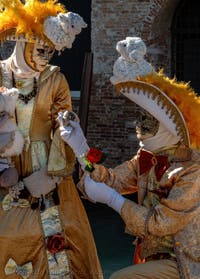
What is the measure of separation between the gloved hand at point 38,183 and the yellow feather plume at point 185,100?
1.03m

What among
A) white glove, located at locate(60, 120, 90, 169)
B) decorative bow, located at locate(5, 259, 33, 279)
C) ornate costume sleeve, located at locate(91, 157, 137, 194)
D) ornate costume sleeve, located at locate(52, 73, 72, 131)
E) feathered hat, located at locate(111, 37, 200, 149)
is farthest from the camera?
ornate costume sleeve, located at locate(52, 73, 72, 131)

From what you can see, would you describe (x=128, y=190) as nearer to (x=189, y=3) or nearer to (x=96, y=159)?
(x=96, y=159)

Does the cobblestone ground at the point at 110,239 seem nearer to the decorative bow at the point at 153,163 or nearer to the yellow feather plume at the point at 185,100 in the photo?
the decorative bow at the point at 153,163

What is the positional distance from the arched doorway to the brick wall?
0.13 metres

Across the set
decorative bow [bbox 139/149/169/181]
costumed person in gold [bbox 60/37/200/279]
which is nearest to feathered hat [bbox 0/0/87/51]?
costumed person in gold [bbox 60/37/200/279]

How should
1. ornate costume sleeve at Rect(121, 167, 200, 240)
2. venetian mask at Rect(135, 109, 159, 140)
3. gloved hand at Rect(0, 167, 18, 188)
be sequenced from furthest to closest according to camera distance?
gloved hand at Rect(0, 167, 18, 188), venetian mask at Rect(135, 109, 159, 140), ornate costume sleeve at Rect(121, 167, 200, 240)

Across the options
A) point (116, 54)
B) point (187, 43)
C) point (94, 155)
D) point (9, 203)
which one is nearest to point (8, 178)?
point (9, 203)

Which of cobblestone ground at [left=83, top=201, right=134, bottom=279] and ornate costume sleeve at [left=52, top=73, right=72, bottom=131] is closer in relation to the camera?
ornate costume sleeve at [left=52, top=73, right=72, bottom=131]

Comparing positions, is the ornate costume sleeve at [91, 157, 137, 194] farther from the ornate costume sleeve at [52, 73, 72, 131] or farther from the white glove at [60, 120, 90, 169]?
the ornate costume sleeve at [52, 73, 72, 131]

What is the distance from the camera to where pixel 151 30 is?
1018 centimetres

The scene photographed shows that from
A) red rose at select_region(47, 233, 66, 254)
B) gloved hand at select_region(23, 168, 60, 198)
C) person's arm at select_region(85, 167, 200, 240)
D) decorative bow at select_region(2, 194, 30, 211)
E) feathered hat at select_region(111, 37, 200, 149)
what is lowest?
red rose at select_region(47, 233, 66, 254)

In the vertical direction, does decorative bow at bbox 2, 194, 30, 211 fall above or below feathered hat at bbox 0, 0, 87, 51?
below

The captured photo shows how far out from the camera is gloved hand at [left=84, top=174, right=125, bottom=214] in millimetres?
4348

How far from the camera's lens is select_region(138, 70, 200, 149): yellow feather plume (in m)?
4.30
